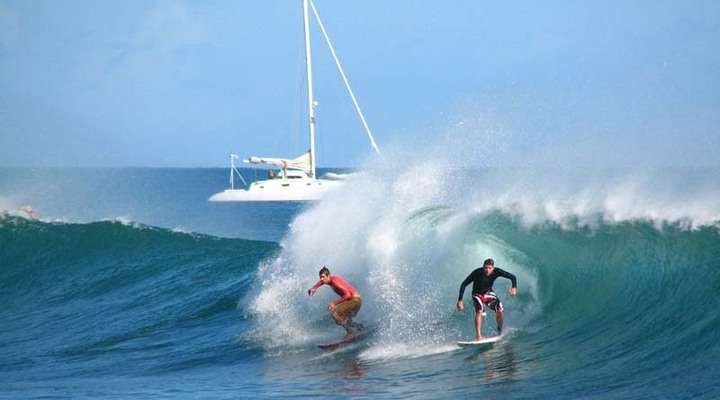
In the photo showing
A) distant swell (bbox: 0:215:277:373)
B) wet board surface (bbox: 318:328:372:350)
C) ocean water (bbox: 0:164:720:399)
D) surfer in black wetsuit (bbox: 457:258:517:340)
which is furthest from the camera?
distant swell (bbox: 0:215:277:373)

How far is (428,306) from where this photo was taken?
13445 mm

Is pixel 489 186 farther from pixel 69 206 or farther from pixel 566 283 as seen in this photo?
pixel 69 206

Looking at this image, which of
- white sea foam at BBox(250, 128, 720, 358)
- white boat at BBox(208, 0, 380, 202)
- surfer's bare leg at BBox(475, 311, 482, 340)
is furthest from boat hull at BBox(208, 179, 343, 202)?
surfer's bare leg at BBox(475, 311, 482, 340)

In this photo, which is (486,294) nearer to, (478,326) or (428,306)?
(478,326)

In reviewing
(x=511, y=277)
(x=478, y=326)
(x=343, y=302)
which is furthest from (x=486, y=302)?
(x=343, y=302)

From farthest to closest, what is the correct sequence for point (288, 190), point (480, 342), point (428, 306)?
point (288, 190) → point (428, 306) → point (480, 342)

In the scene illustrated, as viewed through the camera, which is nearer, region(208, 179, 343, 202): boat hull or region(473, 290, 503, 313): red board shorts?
region(473, 290, 503, 313): red board shorts

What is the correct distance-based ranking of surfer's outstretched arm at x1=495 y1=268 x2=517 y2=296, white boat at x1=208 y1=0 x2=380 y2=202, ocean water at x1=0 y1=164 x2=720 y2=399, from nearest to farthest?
ocean water at x1=0 y1=164 x2=720 y2=399 < surfer's outstretched arm at x1=495 y1=268 x2=517 y2=296 < white boat at x1=208 y1=0 x2=380 y2=202

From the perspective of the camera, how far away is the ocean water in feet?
34.8

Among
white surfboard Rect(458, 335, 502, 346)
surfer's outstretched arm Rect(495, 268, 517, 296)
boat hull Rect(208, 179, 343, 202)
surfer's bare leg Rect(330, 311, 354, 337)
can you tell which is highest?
boat hull Rect(208, 179, 343, 202)

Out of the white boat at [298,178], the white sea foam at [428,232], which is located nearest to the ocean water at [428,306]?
the white sea foam at [428,232]

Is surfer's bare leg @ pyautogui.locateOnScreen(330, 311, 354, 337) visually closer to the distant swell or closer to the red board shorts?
the distant swell

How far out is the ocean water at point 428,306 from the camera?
10594 millimetres

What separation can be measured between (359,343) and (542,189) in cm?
532
